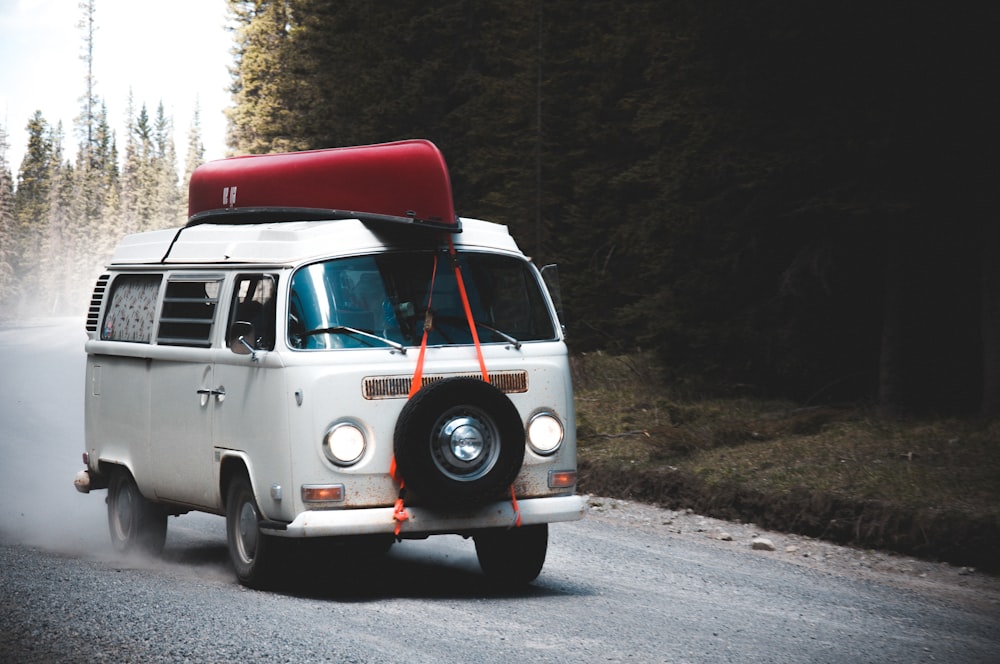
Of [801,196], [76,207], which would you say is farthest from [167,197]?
[801,196]

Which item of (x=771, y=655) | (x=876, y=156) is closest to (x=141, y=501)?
(x=771, y=655)

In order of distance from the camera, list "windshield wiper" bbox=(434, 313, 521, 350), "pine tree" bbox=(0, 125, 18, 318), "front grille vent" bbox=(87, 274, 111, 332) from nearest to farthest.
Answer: "windshield wiper" bbox=(434, 313, 521, 350), "front grille vent" bbox=(87, 274, 111, 332), "pine tree" bbox=(0, 125, 18, 318)

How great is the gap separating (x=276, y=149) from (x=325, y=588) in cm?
4247

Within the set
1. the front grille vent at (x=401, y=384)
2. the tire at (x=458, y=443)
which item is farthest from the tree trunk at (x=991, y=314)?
the tire at (x=458, y=443)

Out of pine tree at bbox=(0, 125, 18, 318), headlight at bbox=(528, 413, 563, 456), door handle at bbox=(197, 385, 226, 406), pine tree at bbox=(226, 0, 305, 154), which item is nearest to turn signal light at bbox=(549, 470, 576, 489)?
headlight at bbox=(528, 413, 563, 456)

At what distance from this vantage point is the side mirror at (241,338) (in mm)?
8750

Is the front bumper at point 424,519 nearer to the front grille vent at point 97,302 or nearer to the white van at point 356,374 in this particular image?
the white van at point 356,374

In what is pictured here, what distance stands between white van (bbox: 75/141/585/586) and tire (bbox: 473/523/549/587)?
1cm

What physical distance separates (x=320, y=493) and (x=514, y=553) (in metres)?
1.76

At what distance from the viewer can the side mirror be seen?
28.7 feet

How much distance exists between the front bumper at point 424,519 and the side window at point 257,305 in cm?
123

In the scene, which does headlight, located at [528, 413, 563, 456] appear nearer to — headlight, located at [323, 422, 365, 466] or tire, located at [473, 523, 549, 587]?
tire, located at [473, 523, 549, 587]

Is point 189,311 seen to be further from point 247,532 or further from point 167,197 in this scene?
point 167,197

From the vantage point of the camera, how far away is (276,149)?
164 ft
